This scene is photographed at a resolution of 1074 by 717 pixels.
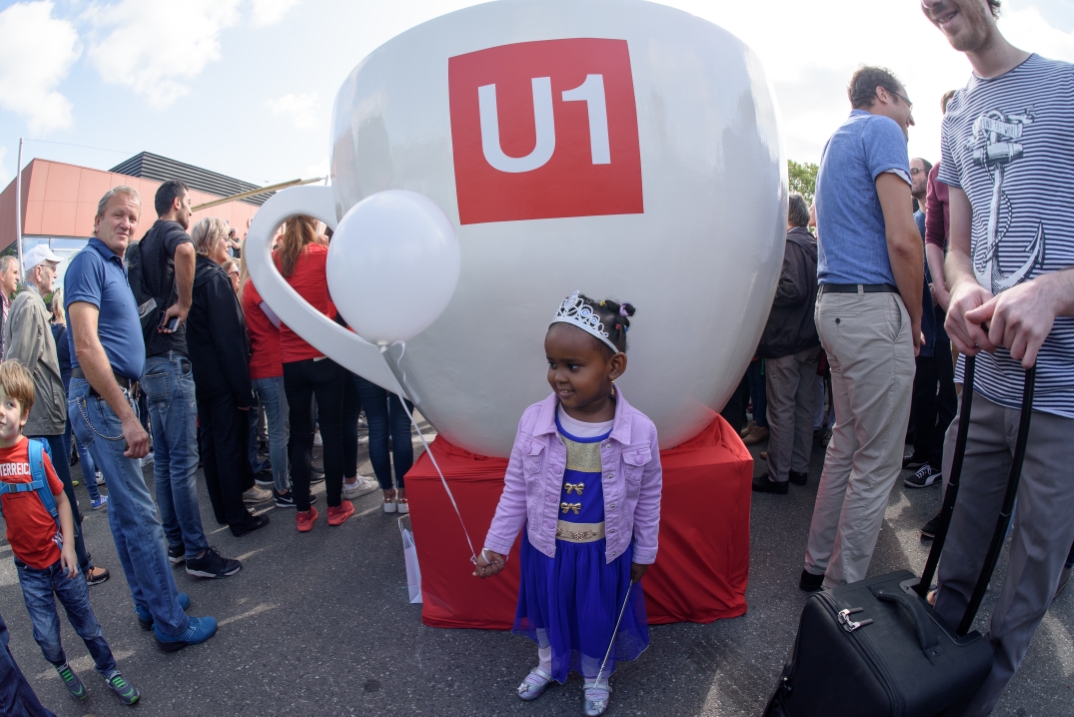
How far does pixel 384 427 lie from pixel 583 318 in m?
1.83

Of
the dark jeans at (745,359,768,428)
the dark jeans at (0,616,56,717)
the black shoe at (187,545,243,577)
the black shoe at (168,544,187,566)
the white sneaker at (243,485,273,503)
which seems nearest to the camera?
the dark jeans at (0,616,56,717)

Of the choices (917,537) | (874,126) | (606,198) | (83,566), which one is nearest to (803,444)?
(917,537)

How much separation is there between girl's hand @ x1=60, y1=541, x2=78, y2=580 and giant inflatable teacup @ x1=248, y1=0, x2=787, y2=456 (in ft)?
3.71

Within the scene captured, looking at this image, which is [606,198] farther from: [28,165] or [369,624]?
Answer: [28,165]

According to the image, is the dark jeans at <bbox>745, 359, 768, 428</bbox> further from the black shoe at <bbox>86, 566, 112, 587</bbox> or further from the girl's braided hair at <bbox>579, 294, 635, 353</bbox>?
the black shoe at <bbox>86, 566, 112, 587</bbox>

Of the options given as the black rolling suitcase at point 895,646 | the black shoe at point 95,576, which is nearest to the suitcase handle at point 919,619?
the black rolling suitcase at point 895,646

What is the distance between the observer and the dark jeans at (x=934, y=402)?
11.1ft

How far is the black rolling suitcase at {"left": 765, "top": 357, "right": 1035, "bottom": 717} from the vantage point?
3.91 ft

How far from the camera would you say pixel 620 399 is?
1639 millimetres

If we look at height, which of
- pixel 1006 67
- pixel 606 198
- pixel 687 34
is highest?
pixel 687 34

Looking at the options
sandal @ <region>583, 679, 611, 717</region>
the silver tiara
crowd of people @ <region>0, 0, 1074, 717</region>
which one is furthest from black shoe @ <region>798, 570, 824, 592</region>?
the silver tiara

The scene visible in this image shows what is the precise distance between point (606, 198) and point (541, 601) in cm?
115

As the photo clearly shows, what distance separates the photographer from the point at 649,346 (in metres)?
1.81

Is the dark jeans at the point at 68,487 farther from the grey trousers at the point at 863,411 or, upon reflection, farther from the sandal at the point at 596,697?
the grey trousers at the point at 863,411
